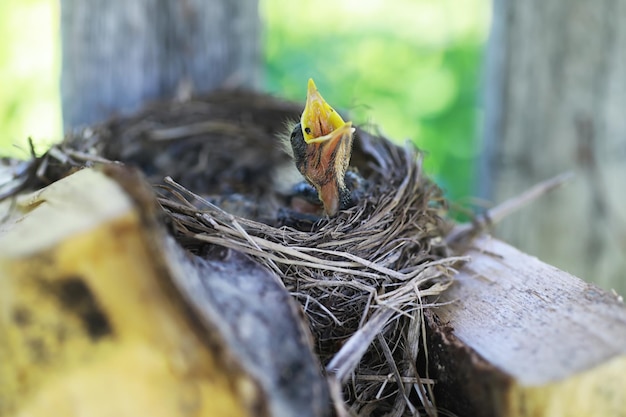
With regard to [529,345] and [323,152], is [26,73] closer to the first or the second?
[323,152]

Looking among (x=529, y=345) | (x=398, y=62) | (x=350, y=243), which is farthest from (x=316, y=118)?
(x=398, y=62)

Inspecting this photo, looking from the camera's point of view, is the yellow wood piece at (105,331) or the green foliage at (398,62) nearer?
the yellow wood piece at (105,331)

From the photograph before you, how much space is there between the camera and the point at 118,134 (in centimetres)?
135

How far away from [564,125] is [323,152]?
90 centimetres

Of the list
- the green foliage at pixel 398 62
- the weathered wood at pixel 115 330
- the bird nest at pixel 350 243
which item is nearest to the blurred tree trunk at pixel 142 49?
the bird nest at pixel 350 243

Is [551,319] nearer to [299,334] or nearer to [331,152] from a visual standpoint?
[299,334]

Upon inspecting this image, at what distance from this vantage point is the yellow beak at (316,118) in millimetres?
1098

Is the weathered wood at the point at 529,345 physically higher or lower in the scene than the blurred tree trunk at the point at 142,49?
lower

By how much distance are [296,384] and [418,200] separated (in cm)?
55

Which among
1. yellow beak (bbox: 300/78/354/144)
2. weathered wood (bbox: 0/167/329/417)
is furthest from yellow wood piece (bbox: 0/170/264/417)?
yellow beak (bbox: 300/78/354/144)

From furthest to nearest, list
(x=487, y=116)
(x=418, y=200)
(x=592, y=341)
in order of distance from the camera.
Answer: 1. (x=487, y=116)
2. (x=418, y=200)
3. (x=592, y=341)

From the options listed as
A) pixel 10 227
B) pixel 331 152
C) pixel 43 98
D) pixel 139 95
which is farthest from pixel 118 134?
pixel 43 98

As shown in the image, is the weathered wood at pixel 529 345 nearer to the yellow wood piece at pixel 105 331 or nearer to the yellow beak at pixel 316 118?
the yellow wood piece at pixel 105 331

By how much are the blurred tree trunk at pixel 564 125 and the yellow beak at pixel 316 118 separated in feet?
2.65
